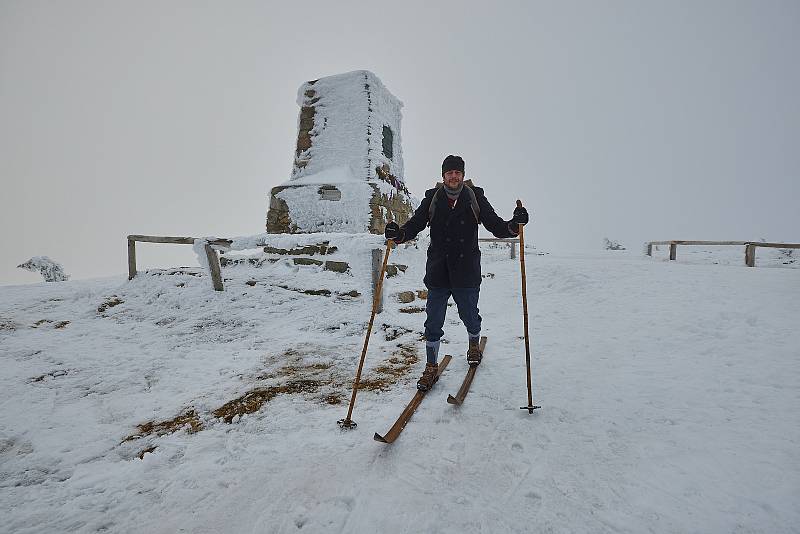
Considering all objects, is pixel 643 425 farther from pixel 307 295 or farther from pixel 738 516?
pixel 307 295

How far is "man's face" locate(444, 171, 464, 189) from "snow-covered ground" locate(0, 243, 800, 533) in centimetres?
215

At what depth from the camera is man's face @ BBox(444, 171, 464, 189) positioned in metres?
3.60

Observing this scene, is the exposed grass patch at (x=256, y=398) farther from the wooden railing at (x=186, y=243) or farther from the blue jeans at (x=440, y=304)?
the wooden railing at (x=186, y=243)

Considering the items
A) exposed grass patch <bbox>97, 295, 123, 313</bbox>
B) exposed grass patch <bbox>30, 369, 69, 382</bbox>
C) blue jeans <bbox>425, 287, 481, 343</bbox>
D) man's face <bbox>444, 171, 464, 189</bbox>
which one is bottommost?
exposed grass patch <bbox>30, 369, 69, 382</bbox>

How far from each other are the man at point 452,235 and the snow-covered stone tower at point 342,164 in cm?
710

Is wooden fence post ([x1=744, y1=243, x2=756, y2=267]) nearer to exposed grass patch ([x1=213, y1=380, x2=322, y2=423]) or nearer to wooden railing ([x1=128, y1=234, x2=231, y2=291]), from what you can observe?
exposed grass patch ([x1=213, y1=380, x2=322, y2=423])

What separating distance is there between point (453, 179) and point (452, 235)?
60 centimetres

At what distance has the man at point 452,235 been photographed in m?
3.64

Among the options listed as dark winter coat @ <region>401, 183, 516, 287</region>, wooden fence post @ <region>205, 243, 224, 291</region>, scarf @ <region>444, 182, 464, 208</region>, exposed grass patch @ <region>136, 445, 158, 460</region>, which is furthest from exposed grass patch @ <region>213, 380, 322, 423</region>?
wooden fence post @ <region>205, 243, 224, 291</region>

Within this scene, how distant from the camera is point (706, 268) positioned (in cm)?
913

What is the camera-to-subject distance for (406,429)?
2.78 m

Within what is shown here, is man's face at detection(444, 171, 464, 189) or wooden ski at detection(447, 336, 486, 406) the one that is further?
man's face at detection(444, 171, 464, 189)

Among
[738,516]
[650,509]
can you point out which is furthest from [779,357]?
[650,509]

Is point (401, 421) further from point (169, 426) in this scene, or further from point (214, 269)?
point (214, 269)
